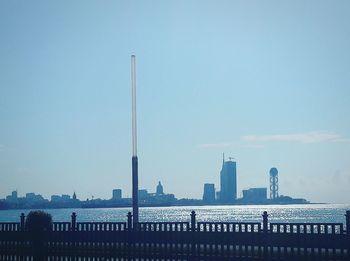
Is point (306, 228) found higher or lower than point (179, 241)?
higher

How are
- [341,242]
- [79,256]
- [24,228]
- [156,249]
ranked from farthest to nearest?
[24,228] < [79,256] < [156,249] < [341,242]

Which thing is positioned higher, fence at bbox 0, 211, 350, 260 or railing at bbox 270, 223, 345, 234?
railing at bbox 270, 223, 345, 234

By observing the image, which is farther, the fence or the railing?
the fence

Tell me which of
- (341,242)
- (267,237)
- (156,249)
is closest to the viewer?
(341,242)

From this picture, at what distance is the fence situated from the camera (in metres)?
14.0

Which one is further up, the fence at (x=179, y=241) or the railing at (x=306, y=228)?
the railing at (x=306, y=228)

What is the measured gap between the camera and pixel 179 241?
15.7 metres

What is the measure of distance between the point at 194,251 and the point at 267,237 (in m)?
2.19

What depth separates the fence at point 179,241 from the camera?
14000 mm

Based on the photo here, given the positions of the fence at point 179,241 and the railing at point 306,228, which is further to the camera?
the fence at point 179,241

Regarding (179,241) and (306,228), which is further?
(179,241)

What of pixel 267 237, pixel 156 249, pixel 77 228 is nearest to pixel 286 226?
pixel 267 237

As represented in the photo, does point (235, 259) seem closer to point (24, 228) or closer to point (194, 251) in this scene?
point (194, 251)

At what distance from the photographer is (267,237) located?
1475 centimetres
